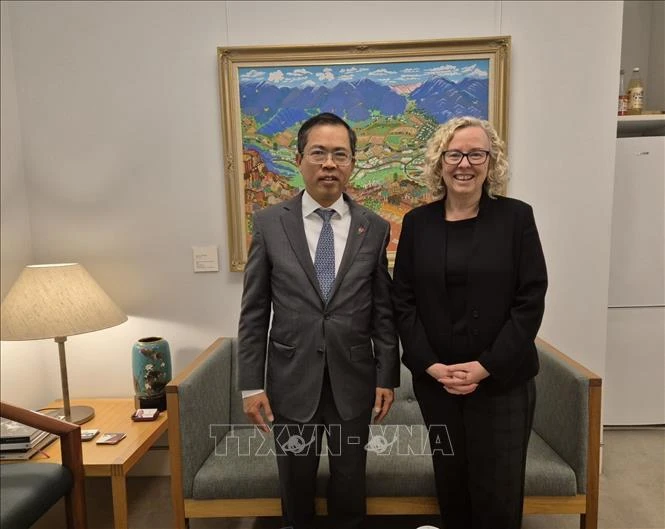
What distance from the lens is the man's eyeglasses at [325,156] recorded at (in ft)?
4.48

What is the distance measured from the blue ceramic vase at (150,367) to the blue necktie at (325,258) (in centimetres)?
107

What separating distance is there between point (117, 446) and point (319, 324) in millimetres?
1059

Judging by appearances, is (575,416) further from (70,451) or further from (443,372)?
(70,451)

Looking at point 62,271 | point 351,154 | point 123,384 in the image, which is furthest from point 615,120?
point 123,384

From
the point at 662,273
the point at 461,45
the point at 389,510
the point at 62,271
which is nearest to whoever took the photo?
the point at 389,510

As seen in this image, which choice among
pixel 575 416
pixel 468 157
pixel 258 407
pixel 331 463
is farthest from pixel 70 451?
pixel 575 416

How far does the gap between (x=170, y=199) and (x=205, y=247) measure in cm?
28

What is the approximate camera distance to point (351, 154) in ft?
4.66

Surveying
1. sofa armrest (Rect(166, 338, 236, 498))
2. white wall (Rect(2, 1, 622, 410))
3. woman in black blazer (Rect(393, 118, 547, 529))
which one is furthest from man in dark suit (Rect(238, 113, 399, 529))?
white wall (Rect(2, 1, 622, 410))

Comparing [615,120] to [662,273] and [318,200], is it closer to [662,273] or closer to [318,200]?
[662,273]

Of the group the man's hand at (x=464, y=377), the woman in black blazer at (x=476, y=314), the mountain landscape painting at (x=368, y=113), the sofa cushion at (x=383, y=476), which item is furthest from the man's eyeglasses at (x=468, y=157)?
the sofa cushion at (x=383, y=476)

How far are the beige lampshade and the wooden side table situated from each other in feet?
1.42

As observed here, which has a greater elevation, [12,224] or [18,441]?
[12,224]

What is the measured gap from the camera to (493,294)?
1.31 m
